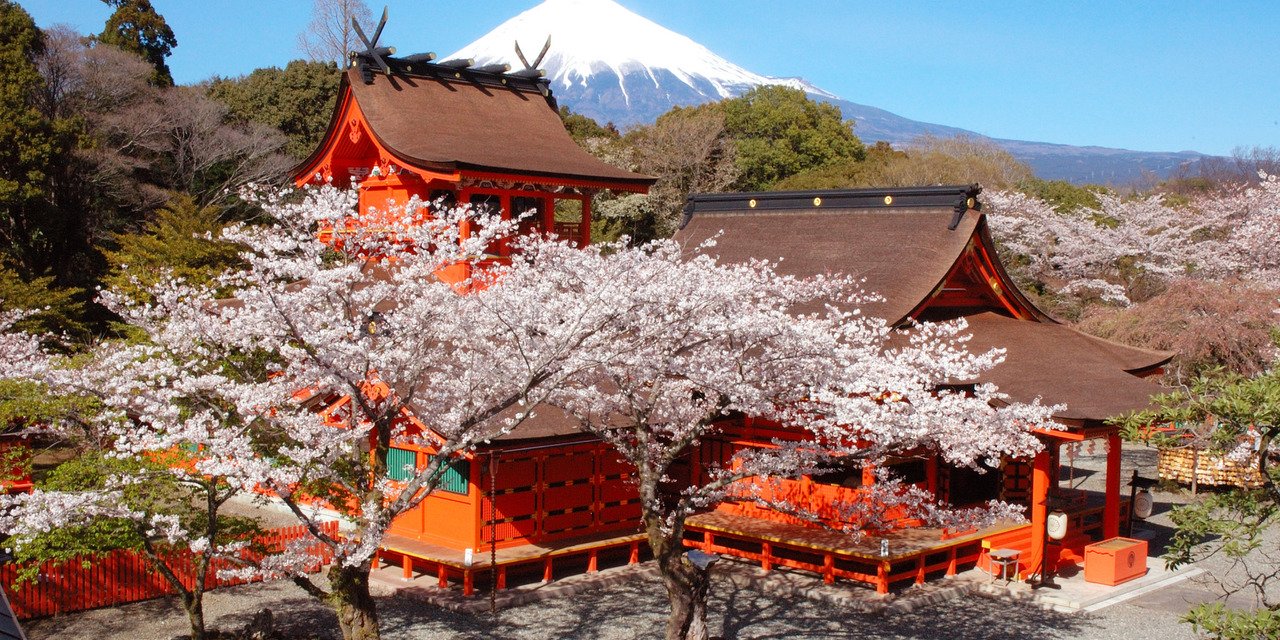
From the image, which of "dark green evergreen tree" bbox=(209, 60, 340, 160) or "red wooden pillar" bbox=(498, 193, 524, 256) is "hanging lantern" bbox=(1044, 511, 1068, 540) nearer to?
"red wooden pillar" bbox=(498, 193, 524, 256)

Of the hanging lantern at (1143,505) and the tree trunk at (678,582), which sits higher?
the tree trunk at (678,582)

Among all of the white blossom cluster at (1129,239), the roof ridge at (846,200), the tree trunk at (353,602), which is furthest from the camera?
the white blossom cluster at (1129,239)

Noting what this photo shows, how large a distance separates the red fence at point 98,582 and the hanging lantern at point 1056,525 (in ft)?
30.0

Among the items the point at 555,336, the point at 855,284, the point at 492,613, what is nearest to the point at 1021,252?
the point at 855,284

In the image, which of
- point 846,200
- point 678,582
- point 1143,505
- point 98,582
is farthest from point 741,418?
point 98,582

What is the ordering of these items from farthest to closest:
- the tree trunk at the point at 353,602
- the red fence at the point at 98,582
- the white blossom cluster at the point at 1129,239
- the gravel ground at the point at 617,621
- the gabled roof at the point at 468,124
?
1. the white blossom cluster at the point at 1129,239
2. the gabled roof at the point at 468,124
3. the red fence at the point at 98,582
4. the gravel ground at the point at 617,621
5. the tree trunk at the point at 353,602

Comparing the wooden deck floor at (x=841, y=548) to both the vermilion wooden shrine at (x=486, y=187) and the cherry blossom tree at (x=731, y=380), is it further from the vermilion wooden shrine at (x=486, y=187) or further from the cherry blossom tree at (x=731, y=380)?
the cherry blossom tree at (x=731, y=380)

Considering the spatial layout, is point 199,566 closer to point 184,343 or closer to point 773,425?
point 184,343

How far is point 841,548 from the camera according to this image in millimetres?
13234

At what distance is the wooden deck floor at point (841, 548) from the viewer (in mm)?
13266

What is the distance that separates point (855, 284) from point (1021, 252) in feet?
61.4

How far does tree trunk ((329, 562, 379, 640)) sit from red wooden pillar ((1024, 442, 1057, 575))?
28.6 ft

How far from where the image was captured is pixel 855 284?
14688 mm

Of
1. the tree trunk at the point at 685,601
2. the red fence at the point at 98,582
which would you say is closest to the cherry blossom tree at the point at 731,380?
the tree trunk at the point at 685,601
